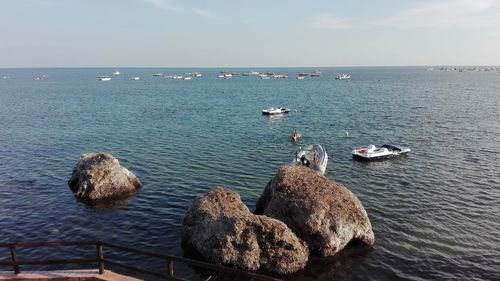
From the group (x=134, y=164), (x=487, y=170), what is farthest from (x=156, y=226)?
(x=487, y=170)

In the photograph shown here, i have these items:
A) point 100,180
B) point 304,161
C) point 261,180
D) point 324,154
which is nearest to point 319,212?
point 261,180

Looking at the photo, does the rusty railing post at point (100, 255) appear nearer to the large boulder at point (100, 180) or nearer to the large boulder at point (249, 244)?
the large boulder at point (249, 244)

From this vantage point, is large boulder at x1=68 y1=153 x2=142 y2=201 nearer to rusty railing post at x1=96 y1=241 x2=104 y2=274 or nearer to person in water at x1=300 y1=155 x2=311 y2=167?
person in water at x1=300 y1=155 x2=311 y2=167

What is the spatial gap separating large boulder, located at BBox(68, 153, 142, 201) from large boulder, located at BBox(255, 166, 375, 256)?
13109mm

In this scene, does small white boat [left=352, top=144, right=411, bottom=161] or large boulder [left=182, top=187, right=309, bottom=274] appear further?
small white boat [left=352, top=144, right=411, bottom=161]

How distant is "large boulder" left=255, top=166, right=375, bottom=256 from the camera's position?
67.5 ft

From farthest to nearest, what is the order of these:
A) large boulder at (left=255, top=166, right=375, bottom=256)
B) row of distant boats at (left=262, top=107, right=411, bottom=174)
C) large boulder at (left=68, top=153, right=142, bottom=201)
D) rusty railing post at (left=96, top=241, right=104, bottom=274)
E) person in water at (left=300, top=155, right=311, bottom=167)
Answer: person in water at (left=300, top=155, right=311, bottom=167)
row of distant boats at (left=262, top=107, right=411, bottom=174)
large boulder at (left=68, top=153, right=142, bottom=201)
large boulder at (left=255, top=166, right=375, bottom=256)
rusty railing post at (left=96, top=241, right=104, bottom=274)

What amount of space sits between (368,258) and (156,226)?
12.9 meters

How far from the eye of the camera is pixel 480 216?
2744cm

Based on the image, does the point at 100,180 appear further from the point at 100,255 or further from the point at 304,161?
the point at 304,161

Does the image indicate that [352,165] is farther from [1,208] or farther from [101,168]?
[1,208]

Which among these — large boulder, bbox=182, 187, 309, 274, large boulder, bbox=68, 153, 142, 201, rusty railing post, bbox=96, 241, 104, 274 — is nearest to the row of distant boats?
large boulder, bbox=68, 153, 142, 201

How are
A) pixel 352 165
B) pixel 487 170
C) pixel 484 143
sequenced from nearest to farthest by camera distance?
pixel 487 170 < pixel 352 165 < pixel 484 143

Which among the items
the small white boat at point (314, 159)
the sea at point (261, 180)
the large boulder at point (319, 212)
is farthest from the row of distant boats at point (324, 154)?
the large boulder at point (319, 212)
